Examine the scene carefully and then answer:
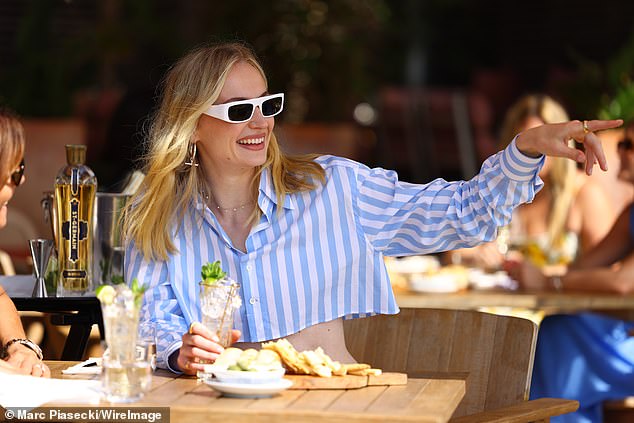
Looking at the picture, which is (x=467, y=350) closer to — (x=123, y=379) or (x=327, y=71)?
(x=123, y=379)

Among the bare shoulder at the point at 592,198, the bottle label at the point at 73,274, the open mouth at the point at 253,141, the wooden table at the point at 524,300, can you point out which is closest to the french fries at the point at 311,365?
the open mouth at the point at 253,141

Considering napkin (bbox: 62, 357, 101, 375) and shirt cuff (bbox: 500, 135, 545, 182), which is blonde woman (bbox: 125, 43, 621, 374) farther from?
napkin (bbox: 62, 357, 101, 375)

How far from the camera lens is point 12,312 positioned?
299 cm

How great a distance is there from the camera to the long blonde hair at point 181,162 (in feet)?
9.76

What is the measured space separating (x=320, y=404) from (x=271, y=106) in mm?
938

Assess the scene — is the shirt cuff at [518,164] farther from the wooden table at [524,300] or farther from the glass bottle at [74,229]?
the wooden table at [524,300]

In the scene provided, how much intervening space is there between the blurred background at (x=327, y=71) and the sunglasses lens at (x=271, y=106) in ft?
13.1

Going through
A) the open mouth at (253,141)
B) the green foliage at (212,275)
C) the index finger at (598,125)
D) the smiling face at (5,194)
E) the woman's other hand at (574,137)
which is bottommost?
the green foliage at (212,275)

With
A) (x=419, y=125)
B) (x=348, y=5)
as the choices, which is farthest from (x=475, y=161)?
(x=348, y=5)

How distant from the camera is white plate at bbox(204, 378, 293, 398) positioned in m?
2.31

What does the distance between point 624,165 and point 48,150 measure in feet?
16.5

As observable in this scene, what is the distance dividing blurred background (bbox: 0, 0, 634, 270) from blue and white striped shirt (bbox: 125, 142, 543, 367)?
3.97 m

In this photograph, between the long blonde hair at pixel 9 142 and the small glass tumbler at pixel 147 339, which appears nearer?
the small glass tumbler at pixel 147 339

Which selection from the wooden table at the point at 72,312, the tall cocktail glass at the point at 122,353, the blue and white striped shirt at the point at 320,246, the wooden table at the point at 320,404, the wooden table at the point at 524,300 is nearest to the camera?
the wooden table at the point at 320,404
